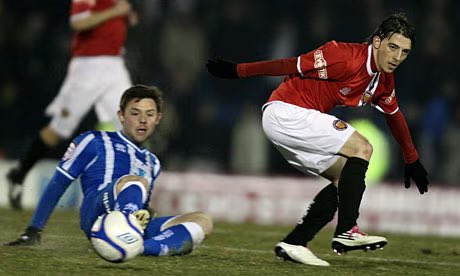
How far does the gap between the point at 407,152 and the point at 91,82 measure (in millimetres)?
4196

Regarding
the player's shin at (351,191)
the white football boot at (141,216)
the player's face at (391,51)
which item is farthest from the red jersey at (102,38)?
the white football boot at (141,216)

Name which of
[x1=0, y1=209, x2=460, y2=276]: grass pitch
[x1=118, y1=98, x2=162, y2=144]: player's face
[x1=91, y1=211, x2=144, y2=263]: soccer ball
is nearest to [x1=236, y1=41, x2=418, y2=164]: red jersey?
[x1=118, y1=98, x2=162, y2=144]: player's face

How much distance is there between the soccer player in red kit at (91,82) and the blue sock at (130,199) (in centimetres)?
466

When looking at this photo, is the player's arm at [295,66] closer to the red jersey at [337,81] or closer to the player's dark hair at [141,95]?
the red jersey at [337,81]

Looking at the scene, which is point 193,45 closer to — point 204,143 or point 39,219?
point 204,143

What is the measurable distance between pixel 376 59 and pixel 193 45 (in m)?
7.36

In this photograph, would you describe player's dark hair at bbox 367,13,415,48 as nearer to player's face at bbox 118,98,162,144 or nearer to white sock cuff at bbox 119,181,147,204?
player's face at bbox 118,98,162,144

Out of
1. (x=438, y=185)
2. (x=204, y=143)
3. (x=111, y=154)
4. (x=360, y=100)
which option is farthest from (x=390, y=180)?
(x=111, y=154)

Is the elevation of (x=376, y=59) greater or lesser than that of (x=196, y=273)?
greater

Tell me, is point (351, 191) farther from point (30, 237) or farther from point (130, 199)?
point (30, 237)

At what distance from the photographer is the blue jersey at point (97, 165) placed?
Result: 7086mm

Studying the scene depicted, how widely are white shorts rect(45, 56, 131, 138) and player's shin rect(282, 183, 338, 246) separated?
13.2 feet

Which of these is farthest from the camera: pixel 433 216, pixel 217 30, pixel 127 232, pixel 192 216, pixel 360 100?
pixel 217 30

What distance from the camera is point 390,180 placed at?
13719 mm
